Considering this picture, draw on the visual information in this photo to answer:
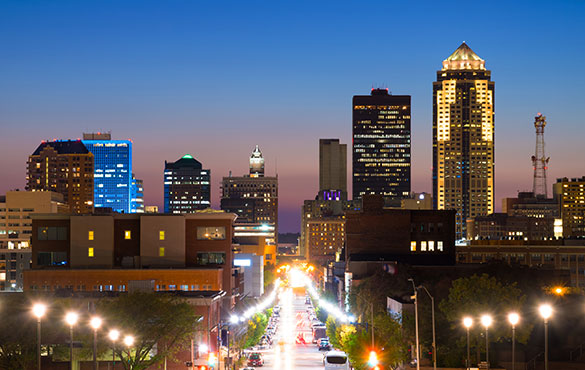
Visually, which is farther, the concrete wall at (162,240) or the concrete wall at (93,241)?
the concrete wall at (93,241)

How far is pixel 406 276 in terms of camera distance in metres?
153

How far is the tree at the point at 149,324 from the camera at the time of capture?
85500 mm

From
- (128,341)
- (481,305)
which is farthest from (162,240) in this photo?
(481,305)

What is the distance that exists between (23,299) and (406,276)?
237 feet

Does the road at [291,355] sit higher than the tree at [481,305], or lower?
lower

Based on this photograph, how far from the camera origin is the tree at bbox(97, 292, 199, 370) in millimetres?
A: 85500

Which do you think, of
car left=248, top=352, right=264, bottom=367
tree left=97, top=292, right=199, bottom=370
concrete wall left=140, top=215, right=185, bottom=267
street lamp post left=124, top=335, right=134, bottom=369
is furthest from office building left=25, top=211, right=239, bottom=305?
street lamp post left=124, top=335, right=134, bottom=369

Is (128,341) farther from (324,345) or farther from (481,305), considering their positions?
(324,345)

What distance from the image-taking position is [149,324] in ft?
286

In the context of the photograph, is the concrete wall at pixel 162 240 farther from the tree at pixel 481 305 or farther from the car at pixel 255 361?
the tree at pixel 481 305

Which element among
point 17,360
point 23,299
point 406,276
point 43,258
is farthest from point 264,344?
point 17,360

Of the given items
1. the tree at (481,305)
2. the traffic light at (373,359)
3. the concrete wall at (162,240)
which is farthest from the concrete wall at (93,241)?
the tree at (481,305)

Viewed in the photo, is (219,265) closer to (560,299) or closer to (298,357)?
(298,357)

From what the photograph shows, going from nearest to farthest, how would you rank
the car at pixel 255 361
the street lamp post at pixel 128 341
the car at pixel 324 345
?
the street lamp post at pixel 128 341 < the car at pixel 255 361 < the car at pixel 324 345
